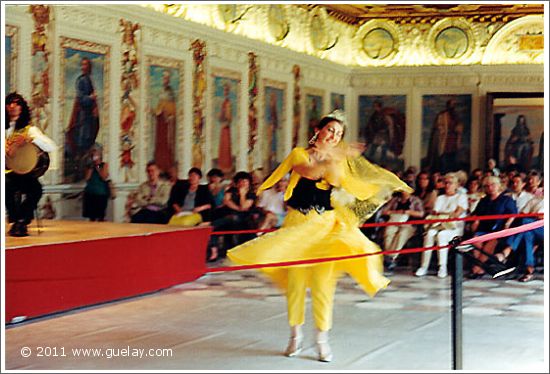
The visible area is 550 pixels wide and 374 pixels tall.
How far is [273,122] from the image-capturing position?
19.4m

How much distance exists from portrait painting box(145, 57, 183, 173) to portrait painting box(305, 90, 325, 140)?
565 centimetres

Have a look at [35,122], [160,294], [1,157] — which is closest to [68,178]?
[35,122]

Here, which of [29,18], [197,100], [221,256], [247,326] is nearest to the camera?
[247,326]

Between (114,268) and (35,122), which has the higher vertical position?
(35,122)

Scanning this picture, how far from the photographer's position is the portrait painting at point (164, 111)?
15250mm

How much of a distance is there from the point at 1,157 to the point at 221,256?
297 inches

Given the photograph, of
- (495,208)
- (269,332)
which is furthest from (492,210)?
(269,332)

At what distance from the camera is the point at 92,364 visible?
6.89 meters

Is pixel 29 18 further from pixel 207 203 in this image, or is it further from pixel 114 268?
pixel 114 268

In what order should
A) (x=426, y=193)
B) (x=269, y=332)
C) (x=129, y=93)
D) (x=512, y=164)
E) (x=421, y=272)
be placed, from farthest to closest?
(x=512, y=164) < (x=426, y=193) < (x=129, y=93) < (x=421, y=272) < (x=269, y=332)

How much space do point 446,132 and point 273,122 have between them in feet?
20.5

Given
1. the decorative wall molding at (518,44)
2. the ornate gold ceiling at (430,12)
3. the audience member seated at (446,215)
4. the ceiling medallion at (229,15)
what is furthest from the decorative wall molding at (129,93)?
the decorative wall molding at (518,44)

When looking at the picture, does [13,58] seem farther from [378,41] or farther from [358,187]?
[378,41]

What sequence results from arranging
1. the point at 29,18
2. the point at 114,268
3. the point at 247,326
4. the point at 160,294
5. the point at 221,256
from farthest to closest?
1. the point at 221,256
2. the point at 29,18
3. the point at 160,294
4. the point at 114,268
5. the point at 247,326
